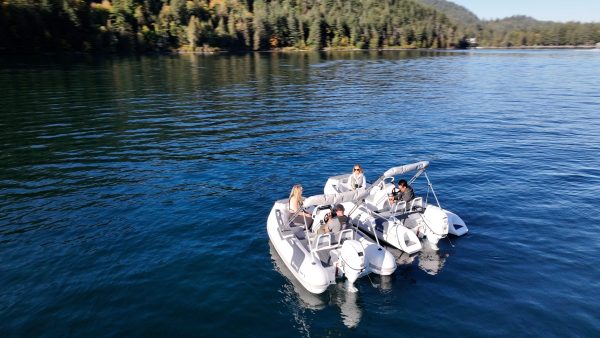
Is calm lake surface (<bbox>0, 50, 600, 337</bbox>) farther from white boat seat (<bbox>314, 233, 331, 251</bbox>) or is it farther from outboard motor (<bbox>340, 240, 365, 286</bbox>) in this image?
white boat seat (<bbox>314, 233, 331, 251</bbox>)

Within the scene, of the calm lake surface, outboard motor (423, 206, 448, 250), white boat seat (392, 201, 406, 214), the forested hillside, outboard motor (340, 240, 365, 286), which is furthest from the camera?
the forested hillside

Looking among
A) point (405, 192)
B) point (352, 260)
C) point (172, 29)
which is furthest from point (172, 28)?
point (352, 260)

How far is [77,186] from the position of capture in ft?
71.5

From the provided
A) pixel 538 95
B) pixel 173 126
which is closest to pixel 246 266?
pixel 173 126

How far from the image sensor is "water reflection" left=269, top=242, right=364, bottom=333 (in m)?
12.3

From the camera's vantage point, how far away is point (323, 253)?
14.9m

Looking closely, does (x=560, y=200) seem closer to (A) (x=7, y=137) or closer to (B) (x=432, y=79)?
(A) (x=7, y=137)

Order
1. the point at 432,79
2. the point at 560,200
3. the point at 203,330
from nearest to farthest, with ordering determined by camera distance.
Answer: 1. the point at 203,330
2. the point at 560,200
3. the point at 432,79

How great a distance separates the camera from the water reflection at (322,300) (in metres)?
12.3

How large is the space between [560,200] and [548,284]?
9.42m

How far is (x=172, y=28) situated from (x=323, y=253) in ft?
481

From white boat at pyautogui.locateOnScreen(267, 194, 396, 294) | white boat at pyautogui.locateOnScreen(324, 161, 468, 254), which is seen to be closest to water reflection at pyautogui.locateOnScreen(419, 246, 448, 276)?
white boat at pyautogui.locateOnScreen(324, 161, 468, 254)

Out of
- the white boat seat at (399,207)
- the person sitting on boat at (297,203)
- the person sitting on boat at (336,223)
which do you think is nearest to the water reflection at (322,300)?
the person sitting on boat at (336,223)

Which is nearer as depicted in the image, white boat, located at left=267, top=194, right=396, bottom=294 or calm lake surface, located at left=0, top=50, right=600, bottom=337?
calm lake surface, located at left=0, top=50, right=600, bottom=337
